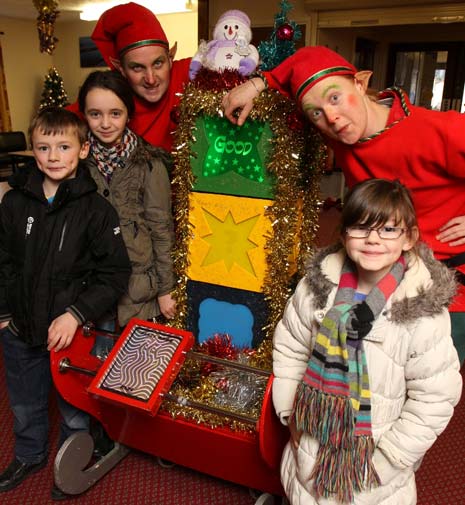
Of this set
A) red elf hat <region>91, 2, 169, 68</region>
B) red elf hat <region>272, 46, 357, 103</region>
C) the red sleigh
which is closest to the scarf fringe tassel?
the red sleigh

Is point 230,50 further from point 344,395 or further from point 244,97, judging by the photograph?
point 344,395

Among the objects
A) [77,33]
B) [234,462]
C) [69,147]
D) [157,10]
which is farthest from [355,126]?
[77,33]

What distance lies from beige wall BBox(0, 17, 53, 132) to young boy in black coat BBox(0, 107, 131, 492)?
863cm

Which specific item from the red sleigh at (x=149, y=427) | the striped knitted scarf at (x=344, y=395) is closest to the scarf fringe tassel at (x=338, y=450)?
the striped knitted scarf at (x=344, y=395)

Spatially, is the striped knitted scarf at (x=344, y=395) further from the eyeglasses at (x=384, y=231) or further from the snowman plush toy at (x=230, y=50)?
the snowman plush toy at (x=230, y=50)

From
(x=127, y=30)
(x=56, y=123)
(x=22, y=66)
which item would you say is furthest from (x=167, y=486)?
(x=22, y=66)

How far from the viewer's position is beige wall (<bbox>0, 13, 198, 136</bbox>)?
28.9ft

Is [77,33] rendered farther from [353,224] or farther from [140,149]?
[353,224]

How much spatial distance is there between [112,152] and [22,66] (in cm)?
886

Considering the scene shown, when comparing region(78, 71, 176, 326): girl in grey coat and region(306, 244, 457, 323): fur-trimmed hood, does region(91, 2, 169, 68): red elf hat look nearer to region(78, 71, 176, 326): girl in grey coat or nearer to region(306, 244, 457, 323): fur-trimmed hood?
region(78, 71, 176, 326): girl in grey coat

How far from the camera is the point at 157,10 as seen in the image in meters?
7.21

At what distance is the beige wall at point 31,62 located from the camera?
28.9 feet

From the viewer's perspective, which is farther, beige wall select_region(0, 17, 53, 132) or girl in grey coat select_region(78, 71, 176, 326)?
beige wall select_region(0, 17, 53, 132)

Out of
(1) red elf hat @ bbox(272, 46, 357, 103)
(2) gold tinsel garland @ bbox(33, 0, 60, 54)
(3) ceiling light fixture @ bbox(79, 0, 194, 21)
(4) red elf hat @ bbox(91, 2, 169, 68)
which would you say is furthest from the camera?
(3) ceiling light fixture @ bbox(79, 0, 194, 21)
